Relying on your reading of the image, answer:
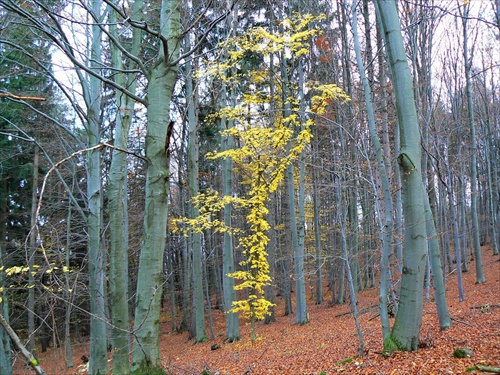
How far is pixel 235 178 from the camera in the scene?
20.8 meters

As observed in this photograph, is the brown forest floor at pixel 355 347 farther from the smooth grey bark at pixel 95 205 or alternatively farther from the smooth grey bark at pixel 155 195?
the smooth grey bark at pixel 155 195

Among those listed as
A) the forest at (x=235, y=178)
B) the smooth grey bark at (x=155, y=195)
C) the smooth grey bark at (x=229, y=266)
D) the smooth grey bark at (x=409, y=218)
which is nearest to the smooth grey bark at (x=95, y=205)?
the forest at (x=235, y=178)

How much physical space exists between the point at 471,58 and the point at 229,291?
44.8 feet

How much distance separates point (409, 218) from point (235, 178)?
16.2 meters

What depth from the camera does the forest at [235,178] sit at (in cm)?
349

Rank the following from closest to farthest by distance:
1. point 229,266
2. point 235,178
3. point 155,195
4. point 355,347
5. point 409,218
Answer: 1. point 155,195
2. point 409,218
3. point 355,347
4. point 229,266
5. point 235,178

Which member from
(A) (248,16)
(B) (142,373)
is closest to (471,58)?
(A) (248,16)

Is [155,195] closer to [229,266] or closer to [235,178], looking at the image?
[229,266]

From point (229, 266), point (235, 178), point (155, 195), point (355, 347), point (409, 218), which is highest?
point (235, 178)

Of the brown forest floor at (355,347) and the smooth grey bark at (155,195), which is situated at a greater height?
the smooth grey bark at (155,195)

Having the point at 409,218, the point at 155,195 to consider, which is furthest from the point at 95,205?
the point at 409,218

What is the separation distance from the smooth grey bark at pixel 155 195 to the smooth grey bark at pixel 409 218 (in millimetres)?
3246

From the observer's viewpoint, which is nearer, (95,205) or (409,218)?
(409,218)

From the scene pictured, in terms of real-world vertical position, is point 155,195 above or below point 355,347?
above
